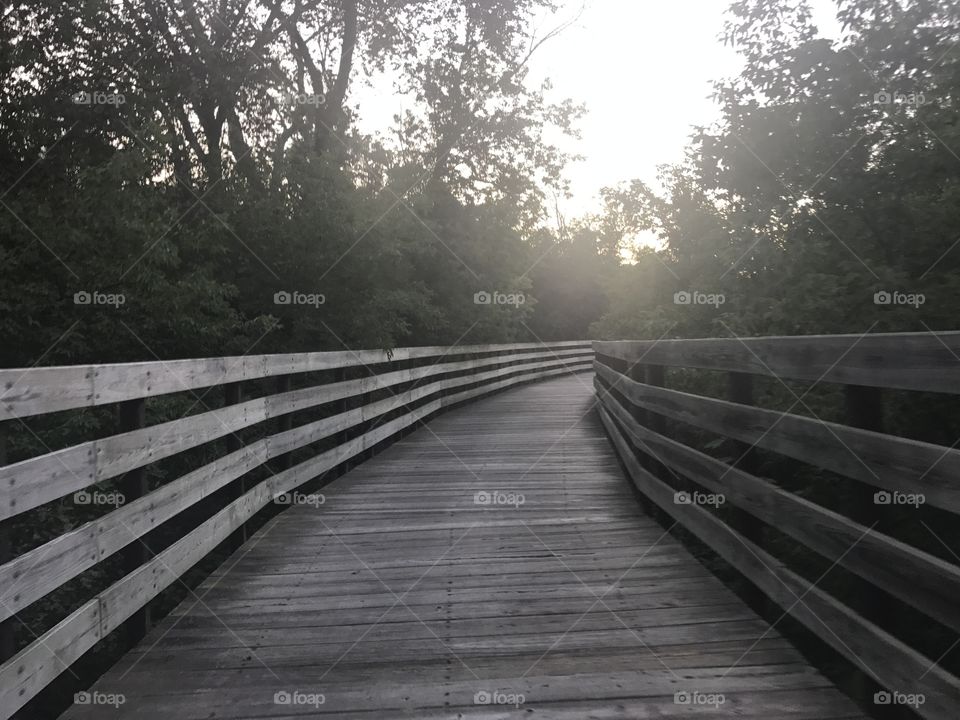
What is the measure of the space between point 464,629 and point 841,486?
198cm

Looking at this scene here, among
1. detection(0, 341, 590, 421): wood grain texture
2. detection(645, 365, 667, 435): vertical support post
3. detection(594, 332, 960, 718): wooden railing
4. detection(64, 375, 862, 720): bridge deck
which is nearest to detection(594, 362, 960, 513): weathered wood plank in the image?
detection(594, 332, 960, 718): wooden railing

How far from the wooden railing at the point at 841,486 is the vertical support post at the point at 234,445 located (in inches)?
103

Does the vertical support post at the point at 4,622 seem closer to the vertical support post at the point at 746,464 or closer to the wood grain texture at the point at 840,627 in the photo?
the wood grain texture at the point at 840,627

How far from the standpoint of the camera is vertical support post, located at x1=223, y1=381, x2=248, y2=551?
16.4 feet

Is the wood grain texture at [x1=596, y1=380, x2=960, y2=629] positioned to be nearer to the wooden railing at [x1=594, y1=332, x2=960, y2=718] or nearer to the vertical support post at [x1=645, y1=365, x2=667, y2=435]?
the wooden railing at [x1=594, y1=332, x2=960, y2=718]

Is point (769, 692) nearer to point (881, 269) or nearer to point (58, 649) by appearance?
point (58, 649)

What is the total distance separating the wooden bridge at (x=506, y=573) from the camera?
102 inches

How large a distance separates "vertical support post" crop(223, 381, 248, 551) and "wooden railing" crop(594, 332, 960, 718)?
2621mm

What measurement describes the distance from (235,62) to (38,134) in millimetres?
3951

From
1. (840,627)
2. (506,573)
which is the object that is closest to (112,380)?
(506,573)

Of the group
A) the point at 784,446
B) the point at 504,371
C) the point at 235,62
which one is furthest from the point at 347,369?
the point at 504,371

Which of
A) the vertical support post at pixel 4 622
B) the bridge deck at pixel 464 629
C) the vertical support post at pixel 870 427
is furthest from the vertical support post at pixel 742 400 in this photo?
the vertical support post at pixel 4 622

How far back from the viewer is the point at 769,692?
3.01 m

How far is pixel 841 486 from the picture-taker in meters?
4.18
